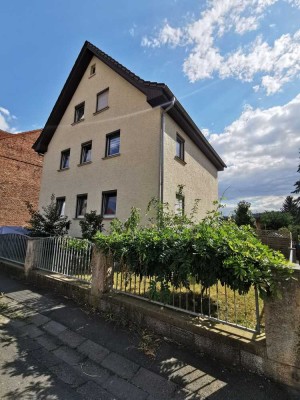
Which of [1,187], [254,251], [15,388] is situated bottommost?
[15,388]

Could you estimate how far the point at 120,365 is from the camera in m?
3.14

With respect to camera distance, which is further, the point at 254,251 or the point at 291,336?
the point at 254,251

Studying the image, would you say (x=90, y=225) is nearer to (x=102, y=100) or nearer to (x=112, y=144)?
(x=112, y=144)

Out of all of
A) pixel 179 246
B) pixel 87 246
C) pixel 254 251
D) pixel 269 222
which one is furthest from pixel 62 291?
pixel 269 222

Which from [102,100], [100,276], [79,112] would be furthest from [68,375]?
[79,112]

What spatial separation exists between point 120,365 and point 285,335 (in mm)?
2078

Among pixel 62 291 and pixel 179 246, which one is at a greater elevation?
pixel 179 246

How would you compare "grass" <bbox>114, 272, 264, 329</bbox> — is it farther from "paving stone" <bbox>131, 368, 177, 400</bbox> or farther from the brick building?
the brick building

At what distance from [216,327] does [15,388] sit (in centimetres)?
255

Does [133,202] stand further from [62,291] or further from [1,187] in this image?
[1,187]

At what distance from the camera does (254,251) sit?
3.12m

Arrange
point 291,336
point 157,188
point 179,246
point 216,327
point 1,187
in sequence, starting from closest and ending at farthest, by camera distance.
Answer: point 291,336 → point 216,327 → point 179,246 → point 157,188 → point 1,187

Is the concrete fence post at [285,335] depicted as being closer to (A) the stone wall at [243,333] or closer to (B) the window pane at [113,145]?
(A) the stone wall at [243,333]

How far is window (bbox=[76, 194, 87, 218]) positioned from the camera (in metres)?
12.0
